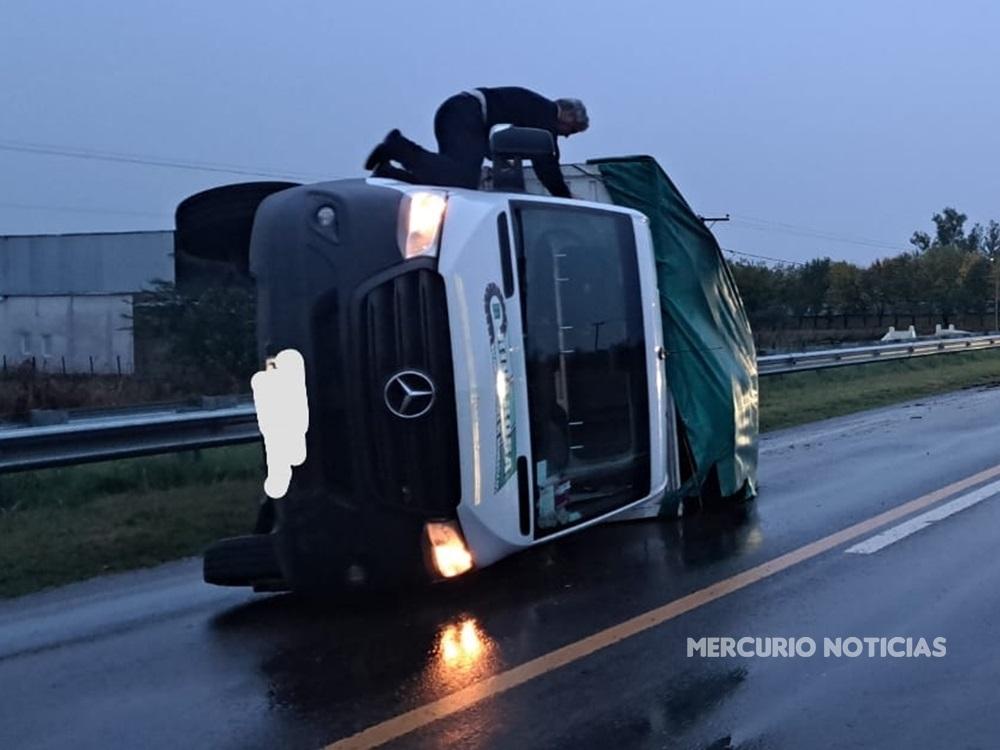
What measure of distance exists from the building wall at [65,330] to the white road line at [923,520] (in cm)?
3027

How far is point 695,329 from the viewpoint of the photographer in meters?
8.09

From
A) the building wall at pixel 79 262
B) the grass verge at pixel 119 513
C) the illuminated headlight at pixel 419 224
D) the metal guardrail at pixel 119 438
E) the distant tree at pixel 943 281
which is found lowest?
the grass verge at pixel 119 513

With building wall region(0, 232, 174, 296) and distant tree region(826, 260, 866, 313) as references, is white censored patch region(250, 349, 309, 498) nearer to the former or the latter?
building wall region(0, 232, 174, 296)

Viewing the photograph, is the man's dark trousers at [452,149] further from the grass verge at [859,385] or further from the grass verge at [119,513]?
the grass verge at [859,385]

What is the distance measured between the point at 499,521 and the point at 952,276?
65149mm

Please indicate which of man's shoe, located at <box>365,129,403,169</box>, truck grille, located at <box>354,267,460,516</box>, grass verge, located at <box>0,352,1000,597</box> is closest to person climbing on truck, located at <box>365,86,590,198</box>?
man's shoe, located at <box>365,129,403,169</box>

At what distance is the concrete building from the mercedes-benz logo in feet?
103

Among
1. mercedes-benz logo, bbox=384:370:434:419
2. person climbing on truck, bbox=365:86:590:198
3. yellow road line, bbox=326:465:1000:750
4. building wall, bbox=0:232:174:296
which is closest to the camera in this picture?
yellow road line, bbox=326:465:1000:750

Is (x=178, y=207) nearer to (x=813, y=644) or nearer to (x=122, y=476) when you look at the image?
(x=122, y=476)

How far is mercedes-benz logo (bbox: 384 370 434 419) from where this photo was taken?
17.9 ft

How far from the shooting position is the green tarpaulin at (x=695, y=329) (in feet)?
26.2

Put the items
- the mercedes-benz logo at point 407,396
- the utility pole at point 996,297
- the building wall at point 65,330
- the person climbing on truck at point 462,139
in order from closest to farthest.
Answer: the mercedes-benz logo at point 407,396 → the person climbing on truck at point 462,139 → the building wall at point 65,330 → the utility pole at point 996,297

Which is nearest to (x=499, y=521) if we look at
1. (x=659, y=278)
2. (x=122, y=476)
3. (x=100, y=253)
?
(x=659, y=278)

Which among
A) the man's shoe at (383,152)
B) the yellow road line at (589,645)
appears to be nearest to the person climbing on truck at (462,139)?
the man's shoe at (383,152)
